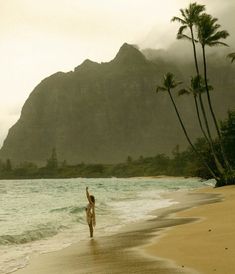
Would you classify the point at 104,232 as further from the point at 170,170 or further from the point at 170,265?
the point at 170,170

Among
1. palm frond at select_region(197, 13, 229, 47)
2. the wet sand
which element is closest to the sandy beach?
the wet sand

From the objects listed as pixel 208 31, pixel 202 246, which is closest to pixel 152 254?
pixel 202 246

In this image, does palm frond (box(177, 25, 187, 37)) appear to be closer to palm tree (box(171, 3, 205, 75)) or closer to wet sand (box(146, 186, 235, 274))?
palm tree (box(171, 3, 205, 75))

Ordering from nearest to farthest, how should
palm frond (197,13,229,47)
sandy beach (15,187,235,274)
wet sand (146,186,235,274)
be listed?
wet sand (146,186,235,274)
sandy beach (15,187,235,274)
palm frond (197,13,229,47)

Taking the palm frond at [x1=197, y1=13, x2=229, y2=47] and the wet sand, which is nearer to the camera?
the wet sand

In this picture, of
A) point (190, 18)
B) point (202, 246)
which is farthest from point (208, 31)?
point (202, 246)

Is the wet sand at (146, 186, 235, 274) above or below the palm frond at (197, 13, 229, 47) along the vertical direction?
below

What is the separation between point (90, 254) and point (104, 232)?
4.99 metres

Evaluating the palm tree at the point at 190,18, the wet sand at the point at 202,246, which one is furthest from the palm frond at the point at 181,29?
the wet sand at the point at 202,246

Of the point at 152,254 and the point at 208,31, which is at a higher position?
the point at 208,31

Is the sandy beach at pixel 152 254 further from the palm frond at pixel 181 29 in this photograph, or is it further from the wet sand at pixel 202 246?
the palm frond at pixel 181 29

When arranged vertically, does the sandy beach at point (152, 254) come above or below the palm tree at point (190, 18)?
below

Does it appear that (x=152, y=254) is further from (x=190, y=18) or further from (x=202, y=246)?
(x=190, y=18)

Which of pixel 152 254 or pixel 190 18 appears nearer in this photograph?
pixel 152 254
